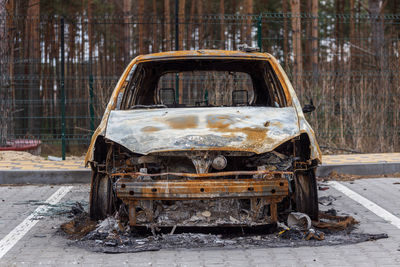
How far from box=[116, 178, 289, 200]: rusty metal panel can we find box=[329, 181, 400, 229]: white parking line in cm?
186

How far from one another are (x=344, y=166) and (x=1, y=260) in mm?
6539

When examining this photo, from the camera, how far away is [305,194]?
553 centimetres

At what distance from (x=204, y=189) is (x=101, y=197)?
122 cm

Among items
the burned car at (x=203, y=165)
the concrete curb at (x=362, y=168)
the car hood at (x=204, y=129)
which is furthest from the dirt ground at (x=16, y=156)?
the car hood at (x=204, y=129)

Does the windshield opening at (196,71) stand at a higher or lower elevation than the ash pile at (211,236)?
higher

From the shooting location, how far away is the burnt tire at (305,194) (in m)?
5.53

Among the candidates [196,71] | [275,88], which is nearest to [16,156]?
[196,71]

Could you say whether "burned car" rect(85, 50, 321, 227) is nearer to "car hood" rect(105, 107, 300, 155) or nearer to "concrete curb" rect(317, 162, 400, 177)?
"car hood" rect(105, 107, 300, 155)

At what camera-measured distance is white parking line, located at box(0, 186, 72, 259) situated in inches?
214

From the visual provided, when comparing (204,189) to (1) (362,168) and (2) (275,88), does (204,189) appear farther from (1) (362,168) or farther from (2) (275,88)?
(1) (362,168)

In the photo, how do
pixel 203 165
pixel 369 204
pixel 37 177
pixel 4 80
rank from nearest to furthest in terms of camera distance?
pixel 203 165 → pixel 369 204 → pixel 37 177 → pixel 4 80

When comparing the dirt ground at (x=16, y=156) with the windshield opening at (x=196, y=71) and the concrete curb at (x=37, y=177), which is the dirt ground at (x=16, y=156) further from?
the windshield opening at (x=196, y=71)

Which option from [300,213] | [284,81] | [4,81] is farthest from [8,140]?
[300,213]

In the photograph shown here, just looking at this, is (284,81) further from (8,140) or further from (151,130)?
(8,140)
